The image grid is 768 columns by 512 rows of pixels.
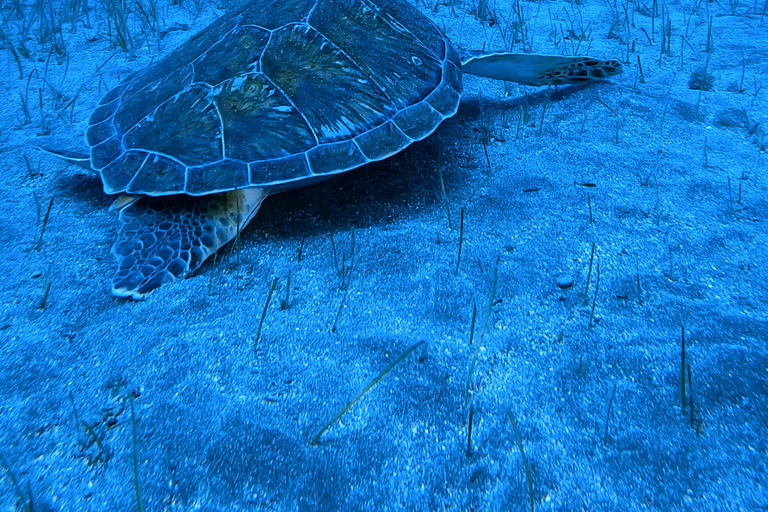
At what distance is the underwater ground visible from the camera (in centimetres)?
126

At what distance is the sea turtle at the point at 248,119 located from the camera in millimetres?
2176

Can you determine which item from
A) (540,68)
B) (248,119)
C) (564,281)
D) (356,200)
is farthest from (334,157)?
(540,68)

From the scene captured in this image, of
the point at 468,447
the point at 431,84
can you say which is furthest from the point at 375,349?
the point at 431,84

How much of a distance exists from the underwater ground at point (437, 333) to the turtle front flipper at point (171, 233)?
8cm

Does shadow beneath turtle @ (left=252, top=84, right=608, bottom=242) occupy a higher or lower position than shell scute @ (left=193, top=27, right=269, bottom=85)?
lower

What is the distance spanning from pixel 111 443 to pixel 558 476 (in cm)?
129

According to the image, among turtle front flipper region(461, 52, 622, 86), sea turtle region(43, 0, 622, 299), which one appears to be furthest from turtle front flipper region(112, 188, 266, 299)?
turtle front flipper region(461, 52, 622, 86)

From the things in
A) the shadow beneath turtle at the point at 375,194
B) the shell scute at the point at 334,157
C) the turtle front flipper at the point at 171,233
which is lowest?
the shadow beneath turtle at the point at 375,194

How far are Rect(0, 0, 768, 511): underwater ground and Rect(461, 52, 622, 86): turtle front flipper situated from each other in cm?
30

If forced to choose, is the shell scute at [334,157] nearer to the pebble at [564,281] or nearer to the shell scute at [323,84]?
the shell scute at [323,84]

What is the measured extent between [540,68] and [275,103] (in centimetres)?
205

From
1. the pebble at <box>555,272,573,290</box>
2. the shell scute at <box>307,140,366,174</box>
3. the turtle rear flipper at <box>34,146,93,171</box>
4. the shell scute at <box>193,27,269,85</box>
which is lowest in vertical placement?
the pebble at <box>555,272,573,290</box>

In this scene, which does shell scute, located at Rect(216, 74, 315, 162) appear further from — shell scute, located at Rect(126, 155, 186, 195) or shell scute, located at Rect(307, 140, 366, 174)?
shell scute, located at Rect(126, 155, 186, 195)

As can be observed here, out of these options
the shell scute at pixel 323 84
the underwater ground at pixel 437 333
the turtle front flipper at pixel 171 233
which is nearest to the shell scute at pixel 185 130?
the turtle front flipper at pixel 171 233
